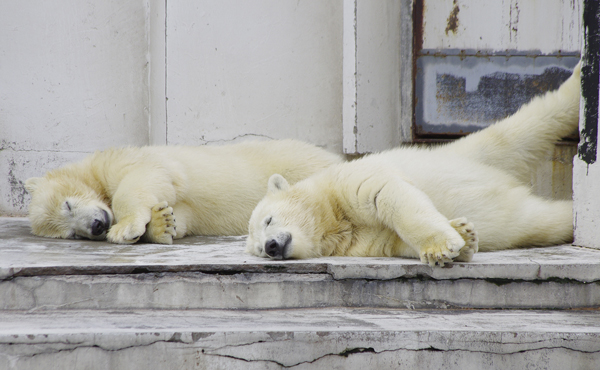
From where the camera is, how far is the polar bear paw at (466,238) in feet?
8.34

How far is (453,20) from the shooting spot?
15.6 ft

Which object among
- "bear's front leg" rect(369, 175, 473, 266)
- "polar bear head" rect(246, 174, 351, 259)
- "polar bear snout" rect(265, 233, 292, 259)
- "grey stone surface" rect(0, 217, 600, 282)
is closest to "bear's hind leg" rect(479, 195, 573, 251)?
"grey stone surface" rect(0, 217, 600, 282)

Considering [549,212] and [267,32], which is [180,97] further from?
[549,212]

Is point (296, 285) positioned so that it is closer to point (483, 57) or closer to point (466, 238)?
point (466, 238)

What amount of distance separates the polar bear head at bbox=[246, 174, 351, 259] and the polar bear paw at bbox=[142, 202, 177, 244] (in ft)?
2.41

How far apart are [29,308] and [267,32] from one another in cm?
343

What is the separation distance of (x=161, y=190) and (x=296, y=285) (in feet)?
A: 5.06

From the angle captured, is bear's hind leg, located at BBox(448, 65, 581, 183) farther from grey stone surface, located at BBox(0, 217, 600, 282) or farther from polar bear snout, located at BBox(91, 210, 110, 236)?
polar bear snout, located at BBox(91, 210, 110, 236)

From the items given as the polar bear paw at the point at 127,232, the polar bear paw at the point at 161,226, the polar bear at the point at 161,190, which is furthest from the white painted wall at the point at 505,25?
the polar bear paw at the point at 127,232

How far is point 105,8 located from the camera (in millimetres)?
5070

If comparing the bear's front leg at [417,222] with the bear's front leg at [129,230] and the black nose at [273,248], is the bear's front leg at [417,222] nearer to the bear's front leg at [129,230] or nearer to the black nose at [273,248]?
the black nose at [273,248]

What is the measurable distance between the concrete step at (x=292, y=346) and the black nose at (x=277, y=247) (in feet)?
1.75

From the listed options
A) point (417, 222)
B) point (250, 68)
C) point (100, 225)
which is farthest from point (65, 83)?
point (417, 222)

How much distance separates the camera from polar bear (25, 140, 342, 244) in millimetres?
3518
